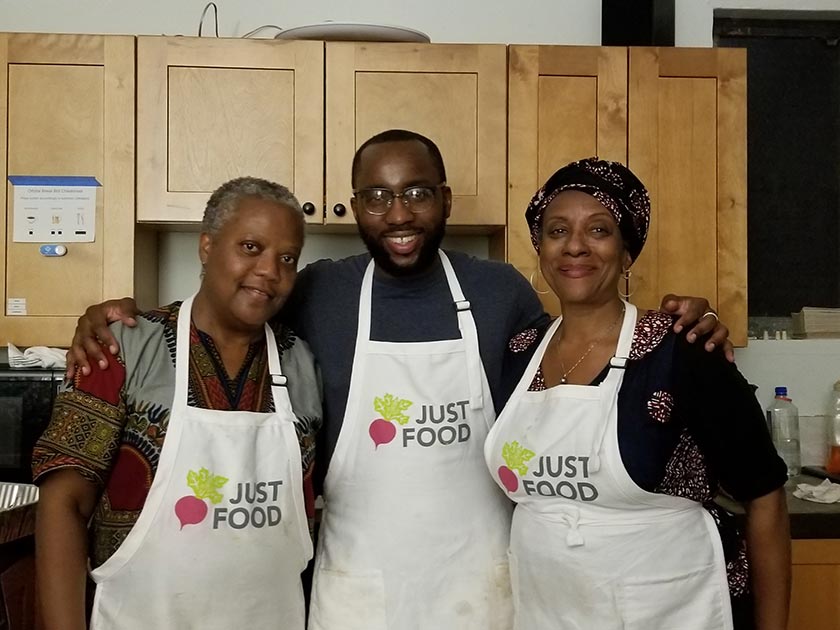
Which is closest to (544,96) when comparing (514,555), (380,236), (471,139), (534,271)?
(471,139)

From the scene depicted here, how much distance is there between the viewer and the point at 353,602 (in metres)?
1.47

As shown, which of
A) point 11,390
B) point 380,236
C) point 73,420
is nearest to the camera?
point 73,420

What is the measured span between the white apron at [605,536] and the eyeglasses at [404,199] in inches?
17.0

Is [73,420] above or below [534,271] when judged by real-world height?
below

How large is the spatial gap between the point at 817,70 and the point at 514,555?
201 centimetres

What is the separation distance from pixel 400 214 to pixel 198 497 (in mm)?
617

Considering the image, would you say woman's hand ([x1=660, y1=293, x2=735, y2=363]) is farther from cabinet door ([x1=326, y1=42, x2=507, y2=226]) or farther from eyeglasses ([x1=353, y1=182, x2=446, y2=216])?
cabinet door ([x1=326, y1=42, x2=507, y2=226])

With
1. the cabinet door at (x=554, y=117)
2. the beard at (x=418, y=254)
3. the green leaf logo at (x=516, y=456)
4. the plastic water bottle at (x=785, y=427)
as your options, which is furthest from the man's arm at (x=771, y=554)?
the plastic water bottle at (x=785, y=427)

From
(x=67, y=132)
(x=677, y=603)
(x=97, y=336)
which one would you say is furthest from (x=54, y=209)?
(x=677, y=603)

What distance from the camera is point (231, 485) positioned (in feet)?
4.25

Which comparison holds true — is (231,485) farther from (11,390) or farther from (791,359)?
(791,359)

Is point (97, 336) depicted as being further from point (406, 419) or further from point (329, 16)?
point (329, 16)

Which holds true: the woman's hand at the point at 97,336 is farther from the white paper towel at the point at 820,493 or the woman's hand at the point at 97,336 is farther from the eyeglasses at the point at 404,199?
the white paper towel at the point at 820,493

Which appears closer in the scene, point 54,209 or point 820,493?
point 820,493
